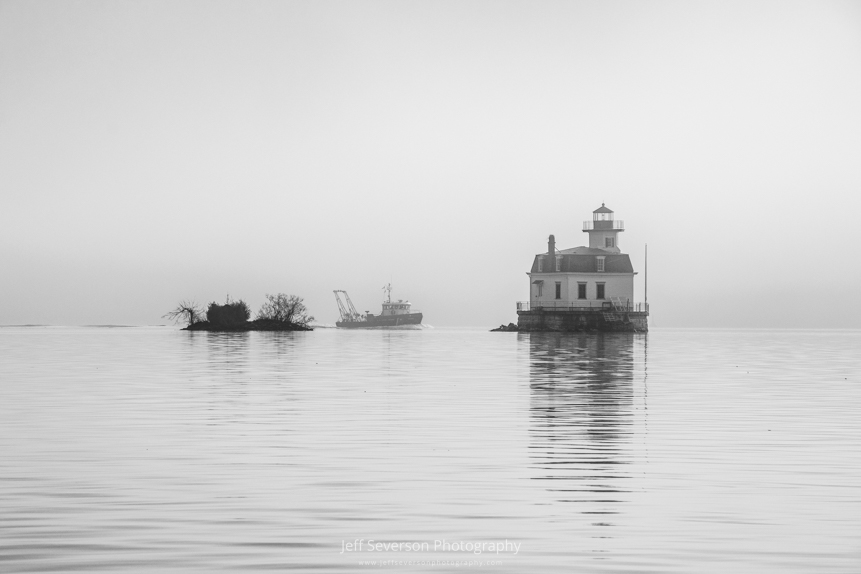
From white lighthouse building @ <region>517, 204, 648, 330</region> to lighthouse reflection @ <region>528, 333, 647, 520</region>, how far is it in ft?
236

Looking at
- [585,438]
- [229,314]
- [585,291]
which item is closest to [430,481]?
[585,438]

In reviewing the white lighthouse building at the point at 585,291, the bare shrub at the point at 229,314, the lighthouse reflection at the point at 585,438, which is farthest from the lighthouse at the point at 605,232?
the lighthouse reflection at the point at 585,438

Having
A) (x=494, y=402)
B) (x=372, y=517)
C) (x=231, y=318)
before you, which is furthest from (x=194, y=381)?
(x=231, y=318)

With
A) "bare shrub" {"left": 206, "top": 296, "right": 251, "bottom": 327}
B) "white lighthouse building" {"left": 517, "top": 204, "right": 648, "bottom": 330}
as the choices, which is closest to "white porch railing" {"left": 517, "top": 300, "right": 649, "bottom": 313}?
"white lighthouse building" {"left": 517, "top": 204, "right": 648, "bottom": 330}

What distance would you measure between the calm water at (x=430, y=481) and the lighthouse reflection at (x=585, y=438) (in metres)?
0.07

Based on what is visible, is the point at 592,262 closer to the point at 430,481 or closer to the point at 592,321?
the point at 592,321

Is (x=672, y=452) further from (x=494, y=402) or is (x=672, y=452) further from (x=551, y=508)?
(x=494, y=402)

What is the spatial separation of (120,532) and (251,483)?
2.99m

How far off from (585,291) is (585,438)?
8983cm

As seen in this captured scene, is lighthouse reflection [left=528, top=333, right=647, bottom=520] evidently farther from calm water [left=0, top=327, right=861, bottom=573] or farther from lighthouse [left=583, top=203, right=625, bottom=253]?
lighthouse [left=583, top=203, right=625, bottom=253]

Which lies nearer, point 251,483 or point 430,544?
point 430,544

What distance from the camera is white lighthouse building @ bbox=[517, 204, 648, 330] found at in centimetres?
10594

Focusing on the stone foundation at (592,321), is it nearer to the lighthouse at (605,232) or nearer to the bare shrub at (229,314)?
the lighthouse at (605,232)

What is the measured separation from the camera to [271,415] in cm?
2102
